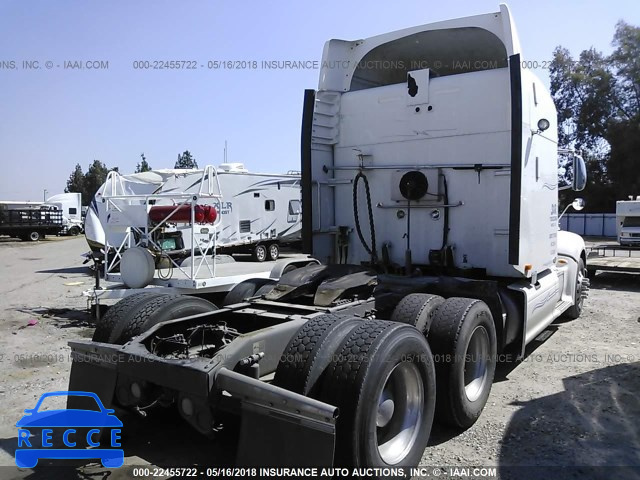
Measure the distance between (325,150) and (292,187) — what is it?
1383cm

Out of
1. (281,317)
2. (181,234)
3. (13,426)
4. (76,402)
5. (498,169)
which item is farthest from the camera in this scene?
(181,234)

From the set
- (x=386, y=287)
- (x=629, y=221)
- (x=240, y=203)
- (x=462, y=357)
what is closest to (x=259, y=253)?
(x=240, y=203)

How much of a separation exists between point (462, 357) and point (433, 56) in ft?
13.8

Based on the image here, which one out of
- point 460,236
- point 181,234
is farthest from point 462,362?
point 181,234

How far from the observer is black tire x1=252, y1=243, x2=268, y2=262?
1928 cm

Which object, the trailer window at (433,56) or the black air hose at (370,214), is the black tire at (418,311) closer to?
the black air hose at (370,214)

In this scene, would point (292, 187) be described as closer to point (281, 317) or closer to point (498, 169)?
point (498, 169)

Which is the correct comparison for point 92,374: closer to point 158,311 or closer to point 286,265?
point 158,311

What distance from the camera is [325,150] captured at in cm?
667

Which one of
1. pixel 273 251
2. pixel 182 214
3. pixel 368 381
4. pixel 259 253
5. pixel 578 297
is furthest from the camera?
pixel 273 251

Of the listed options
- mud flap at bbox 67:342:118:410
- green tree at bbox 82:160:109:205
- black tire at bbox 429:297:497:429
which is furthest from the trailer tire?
green tree at bbox 82:160:109:205

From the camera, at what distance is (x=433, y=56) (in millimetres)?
6734

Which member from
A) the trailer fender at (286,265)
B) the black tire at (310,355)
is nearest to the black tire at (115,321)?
the black tire at (310,355)

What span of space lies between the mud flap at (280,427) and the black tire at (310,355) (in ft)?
1.04
